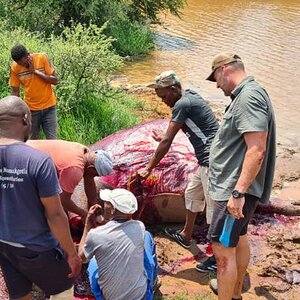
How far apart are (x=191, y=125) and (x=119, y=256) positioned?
4.81 feet

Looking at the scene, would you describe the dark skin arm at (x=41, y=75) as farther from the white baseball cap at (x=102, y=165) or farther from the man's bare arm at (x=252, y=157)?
the man's bare arm at (x=252, y=157)

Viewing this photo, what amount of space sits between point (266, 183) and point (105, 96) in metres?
4.47

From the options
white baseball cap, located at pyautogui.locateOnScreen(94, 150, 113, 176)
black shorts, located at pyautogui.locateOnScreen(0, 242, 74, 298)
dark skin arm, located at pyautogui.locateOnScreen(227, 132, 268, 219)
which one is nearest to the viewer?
black shorts, located at pyautogui.locateOnScreen(0, 242, 74, 298)

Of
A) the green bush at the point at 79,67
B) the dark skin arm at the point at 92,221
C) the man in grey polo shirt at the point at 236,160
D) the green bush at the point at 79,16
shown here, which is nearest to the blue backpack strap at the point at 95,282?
the dark skin arm at the point at 92,221

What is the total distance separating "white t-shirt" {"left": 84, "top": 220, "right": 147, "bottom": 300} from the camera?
10.7 ft

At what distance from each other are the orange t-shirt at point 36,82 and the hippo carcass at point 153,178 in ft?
3.41

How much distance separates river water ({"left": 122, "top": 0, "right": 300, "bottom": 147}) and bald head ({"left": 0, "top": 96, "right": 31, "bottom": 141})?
20.8ft

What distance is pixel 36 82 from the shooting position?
5621 millimetres

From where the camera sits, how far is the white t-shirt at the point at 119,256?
325 centimetres

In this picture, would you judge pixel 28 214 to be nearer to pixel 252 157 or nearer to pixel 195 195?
pixel 252 157

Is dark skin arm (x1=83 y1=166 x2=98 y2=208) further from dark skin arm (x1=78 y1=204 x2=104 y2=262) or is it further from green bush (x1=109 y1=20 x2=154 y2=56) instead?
green bush (x1=109 y1=20 x2=154 y2=56)

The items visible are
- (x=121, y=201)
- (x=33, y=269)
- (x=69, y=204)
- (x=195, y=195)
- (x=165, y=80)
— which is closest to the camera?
(x=33, y=269)

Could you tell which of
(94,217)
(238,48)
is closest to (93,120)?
(94,217)

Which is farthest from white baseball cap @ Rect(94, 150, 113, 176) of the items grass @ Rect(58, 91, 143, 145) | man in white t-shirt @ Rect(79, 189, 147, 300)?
grass @ Rect(58, 91, 143, 145)
